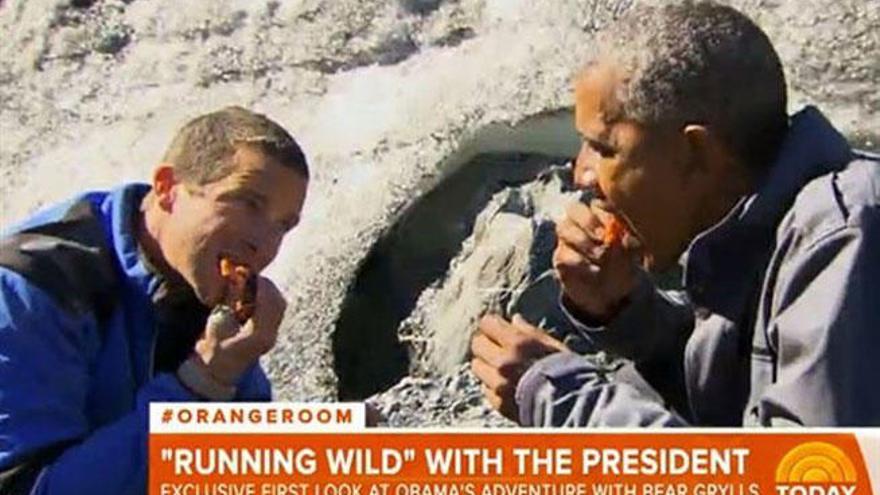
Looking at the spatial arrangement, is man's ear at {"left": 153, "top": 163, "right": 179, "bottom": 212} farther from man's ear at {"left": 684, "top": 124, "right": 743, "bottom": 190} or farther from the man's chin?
man's ear at {"left": 684, "top": 124, "right": 743, "bottom": 190}

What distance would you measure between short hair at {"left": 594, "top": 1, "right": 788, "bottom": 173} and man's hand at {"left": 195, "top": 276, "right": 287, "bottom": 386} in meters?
0.78

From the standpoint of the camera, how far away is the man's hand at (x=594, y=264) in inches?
121

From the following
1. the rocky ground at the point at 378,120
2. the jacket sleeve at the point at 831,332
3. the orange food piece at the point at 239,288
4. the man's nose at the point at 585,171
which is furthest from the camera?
the rocky ground at the point at 378,120

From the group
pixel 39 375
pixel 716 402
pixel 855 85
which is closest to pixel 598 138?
pixel 716 402

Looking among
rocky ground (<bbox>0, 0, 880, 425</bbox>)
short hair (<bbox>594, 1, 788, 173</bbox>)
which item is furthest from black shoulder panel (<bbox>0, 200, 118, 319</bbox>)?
rocky ground (<bbox>0, 0, 880, 425</bbox>)

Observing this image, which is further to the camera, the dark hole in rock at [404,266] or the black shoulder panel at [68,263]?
the dark hole in rock at [404,266]

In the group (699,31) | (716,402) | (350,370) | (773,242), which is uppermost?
(699,31)

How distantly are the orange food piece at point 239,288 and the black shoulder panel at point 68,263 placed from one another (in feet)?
0.58

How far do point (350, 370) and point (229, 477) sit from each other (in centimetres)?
253

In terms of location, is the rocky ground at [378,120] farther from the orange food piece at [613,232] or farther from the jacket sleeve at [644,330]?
the orange food piece at [613,232]

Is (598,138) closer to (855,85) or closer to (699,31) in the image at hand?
(699,31)

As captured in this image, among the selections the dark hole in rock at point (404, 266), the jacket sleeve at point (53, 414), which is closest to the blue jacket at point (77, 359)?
the jacket sleeve at point (53, 414)

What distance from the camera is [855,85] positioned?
18.0 feet

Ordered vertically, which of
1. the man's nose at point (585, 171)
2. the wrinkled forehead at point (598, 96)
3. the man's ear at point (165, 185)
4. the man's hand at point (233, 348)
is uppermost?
the wrinkled forehead at point (598, 96)
